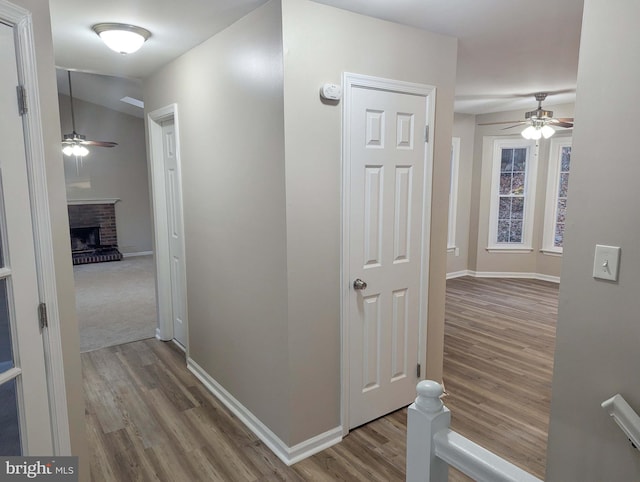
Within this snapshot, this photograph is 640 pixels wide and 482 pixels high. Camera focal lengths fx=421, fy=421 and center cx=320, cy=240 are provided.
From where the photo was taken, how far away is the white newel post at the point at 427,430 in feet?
3.17

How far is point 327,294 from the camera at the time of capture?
7.79ft

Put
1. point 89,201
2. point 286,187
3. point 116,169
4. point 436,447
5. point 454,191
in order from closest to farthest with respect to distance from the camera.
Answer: point 436,447, point 286,187, point 454,191, point 89,201, point 116,169

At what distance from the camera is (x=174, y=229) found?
381 centimetres

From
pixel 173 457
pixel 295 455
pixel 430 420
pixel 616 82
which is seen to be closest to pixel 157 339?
pixel 173 457

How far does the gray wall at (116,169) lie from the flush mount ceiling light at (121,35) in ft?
19.4

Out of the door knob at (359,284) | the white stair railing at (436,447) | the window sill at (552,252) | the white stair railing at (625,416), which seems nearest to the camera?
the white stair railing at (436,447)

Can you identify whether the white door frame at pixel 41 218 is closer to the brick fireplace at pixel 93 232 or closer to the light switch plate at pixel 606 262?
the light switch plate at pixel 606 262

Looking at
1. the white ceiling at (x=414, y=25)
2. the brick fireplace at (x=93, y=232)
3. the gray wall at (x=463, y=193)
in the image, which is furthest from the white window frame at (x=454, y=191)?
the brick fireplace at (x=93, y=232)

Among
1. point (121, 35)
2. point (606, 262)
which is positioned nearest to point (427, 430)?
point (606, 262)

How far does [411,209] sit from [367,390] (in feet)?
3.83

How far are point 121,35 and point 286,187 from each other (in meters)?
1.42

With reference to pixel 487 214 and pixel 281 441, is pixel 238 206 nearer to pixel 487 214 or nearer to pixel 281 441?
pixel 281 441

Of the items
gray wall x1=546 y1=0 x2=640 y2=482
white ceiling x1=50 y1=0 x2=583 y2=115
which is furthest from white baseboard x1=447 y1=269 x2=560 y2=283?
gray wall x1=546 y1=0 x2=640 y2=482

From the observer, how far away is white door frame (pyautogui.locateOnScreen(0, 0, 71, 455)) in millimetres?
1516
